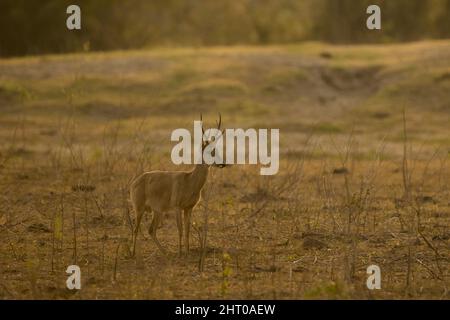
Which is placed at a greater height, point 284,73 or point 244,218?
point 284,73

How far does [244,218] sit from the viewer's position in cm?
1128

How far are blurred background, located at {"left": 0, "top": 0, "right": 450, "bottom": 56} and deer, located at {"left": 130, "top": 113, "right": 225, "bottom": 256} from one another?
27.8 m

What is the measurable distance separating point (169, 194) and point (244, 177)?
201 inches

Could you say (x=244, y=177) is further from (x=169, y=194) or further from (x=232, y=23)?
(x=232, y=23)

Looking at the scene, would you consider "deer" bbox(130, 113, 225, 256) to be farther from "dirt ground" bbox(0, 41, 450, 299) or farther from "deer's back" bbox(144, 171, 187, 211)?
"dirt ground" bbox(0, 41, 450, 299)

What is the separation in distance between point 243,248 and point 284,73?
15483 millimetres

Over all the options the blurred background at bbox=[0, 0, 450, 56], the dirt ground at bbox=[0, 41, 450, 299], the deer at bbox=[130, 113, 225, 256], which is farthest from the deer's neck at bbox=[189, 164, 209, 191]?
the blurred background at bbox=[0, 0, 450, 56]

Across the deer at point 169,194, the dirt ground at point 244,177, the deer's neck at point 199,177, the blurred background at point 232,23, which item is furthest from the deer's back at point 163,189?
the blurred background at point 232,23

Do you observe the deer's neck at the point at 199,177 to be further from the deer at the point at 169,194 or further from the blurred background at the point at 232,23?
the blurred background at the point at 232,23

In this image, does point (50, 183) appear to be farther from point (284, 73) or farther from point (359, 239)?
point (284, 73)

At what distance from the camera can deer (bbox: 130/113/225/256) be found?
929 cm

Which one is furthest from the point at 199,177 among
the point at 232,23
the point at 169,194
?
the point at 232,23
